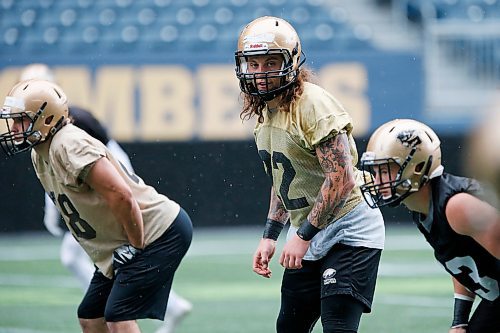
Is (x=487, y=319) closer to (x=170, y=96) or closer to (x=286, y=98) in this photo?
(x=286, y=98)

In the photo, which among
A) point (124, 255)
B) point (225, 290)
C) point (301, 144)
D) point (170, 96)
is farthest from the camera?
point (170, 96)

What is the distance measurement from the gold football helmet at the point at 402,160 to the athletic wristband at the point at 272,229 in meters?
0.82

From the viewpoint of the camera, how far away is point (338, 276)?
435 cm

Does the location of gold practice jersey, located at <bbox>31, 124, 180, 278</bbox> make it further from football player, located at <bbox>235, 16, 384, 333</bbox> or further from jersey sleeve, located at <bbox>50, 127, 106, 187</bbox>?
football player, located at <bbox>235, 16, 384, 333</bbox>

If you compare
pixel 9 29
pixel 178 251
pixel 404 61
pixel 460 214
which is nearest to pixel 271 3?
pixel 404 61

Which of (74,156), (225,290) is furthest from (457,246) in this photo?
(225,290)

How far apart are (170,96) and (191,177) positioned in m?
1.07

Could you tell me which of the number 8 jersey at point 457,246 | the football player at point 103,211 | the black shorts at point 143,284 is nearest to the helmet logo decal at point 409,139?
the number 8 jersey at point 457,246

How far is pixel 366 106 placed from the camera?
42.2 ft

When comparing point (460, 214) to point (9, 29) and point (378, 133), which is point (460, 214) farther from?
point (9, 29)

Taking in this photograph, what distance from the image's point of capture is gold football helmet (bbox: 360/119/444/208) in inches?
154

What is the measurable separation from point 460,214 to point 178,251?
62.9 inches

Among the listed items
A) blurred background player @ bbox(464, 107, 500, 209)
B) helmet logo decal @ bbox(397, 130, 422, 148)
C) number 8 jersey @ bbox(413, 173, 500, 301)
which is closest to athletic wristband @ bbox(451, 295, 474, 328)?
number 8 jersey @ bbox(413, 173, 500, 301)

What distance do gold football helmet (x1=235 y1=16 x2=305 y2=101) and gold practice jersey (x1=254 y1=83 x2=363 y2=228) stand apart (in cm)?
10
